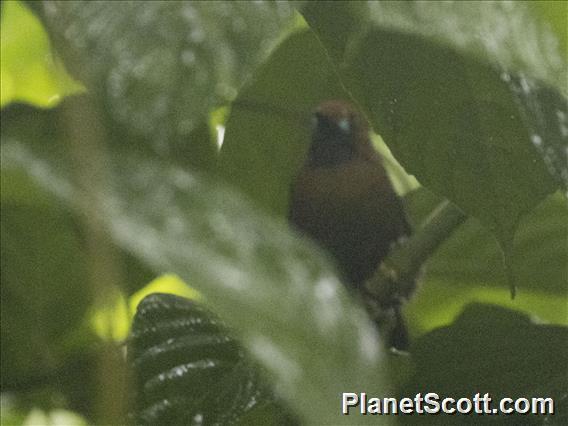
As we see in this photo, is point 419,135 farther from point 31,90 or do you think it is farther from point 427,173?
point 31,90

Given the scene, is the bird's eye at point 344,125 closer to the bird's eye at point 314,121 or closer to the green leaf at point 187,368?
the bird's eye at point 314,121

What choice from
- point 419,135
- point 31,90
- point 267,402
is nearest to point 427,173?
point 419,135

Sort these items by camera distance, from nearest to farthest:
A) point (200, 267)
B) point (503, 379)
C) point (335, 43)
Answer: point (200, 267), point (335, 43), point (503, 379)

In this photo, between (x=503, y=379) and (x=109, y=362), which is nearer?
(x=109, y=362)

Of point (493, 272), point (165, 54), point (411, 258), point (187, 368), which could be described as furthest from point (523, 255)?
point (165, 54)

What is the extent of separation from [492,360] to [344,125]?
1.52 feet

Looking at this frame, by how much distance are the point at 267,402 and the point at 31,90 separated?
267mm

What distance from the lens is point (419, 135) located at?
40 centimetres

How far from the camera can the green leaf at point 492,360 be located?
481 mm

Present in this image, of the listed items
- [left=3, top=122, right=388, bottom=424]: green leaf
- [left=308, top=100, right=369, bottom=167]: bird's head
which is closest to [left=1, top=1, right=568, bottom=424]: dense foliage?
[left=3, top=122, right=388, bottom=424]: green leaf

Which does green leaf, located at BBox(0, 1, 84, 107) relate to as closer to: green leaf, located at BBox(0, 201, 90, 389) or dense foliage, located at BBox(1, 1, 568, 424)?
dense foliage, located at BBox(1, 1, 568, 424)

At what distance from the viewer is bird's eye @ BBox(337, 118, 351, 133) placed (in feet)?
2.84

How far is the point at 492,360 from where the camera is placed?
1.61ft

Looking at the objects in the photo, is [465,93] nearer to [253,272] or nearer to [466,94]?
[466,94]
